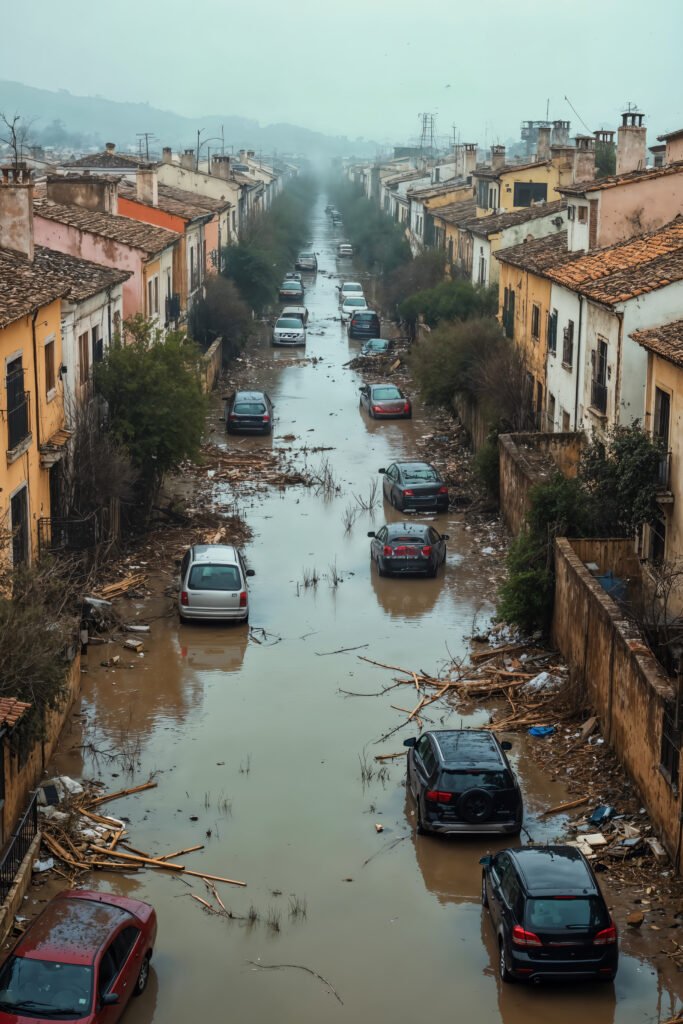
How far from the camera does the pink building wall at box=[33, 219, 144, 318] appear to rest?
35344 mm

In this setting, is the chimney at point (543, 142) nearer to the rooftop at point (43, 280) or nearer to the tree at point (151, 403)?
the rooftop at point (43, 280)

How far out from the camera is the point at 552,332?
35500 millimetres

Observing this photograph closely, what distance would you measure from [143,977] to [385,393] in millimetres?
35838

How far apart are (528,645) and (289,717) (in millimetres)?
5044

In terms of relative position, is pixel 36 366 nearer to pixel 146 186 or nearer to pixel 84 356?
pixel 84 356

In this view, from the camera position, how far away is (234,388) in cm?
5331

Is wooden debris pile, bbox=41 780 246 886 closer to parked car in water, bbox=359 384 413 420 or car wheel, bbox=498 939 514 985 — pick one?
car wheel, bbox=498 939 514 985

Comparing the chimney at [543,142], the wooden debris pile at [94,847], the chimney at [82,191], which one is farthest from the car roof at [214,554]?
the chimney at [543,142]

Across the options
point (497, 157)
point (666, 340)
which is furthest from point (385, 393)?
point (666, 340)

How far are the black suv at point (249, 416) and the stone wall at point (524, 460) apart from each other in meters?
12.3

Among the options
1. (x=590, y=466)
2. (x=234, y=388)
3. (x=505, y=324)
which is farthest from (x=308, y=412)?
(x=590, y=466)

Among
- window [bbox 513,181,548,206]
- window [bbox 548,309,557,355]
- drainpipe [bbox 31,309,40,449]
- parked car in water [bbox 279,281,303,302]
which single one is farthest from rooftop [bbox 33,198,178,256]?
parked car in water [bbox 279,281,303,302]

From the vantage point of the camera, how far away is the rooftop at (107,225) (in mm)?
35750

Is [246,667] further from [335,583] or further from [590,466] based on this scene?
[590,466]
